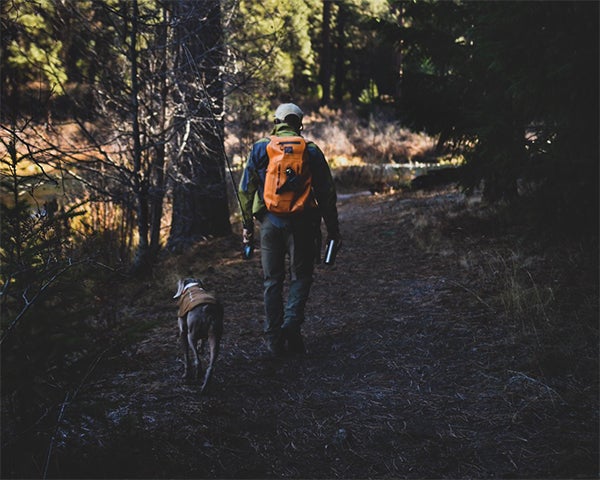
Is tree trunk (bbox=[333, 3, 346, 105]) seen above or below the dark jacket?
above

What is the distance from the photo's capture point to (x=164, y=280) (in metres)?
7.25

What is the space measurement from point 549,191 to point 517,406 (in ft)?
8.27

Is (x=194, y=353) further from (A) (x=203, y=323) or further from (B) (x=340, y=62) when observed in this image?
(B) (x=340, y=62)

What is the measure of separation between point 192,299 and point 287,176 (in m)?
1.27

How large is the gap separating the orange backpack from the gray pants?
203mm

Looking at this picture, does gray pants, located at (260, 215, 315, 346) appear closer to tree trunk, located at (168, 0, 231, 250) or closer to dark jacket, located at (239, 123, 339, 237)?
dark jacket, located at (239, 123, 339, 237)

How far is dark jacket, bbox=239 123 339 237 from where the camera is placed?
4.74 metres

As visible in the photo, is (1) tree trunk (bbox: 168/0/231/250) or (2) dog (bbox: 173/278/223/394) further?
(1) tree trunk (bbox: 168/0/231/250)

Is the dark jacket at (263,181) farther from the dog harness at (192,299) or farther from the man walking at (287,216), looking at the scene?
the dog harness at (192,299)

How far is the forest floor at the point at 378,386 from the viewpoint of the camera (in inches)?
123

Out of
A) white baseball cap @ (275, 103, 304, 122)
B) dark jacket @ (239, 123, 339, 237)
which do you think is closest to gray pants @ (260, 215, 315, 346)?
dark jacket @ (239, 123, 339, 237)

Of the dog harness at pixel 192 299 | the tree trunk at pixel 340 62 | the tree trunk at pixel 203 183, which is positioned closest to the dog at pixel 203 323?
the dog harness at pixel 192 299

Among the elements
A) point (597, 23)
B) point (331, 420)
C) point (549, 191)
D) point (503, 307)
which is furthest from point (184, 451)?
point (597, 23)

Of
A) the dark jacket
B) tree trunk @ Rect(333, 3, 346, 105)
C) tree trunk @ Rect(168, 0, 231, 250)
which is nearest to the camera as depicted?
the dark jacket
